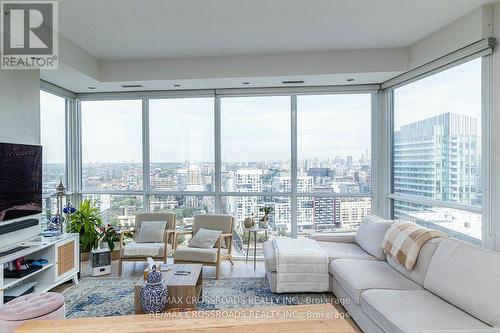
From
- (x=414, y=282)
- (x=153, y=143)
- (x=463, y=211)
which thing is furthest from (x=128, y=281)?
(x=463, y=211)

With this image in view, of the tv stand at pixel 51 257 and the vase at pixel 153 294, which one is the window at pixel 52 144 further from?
the vase at pixel 153 294

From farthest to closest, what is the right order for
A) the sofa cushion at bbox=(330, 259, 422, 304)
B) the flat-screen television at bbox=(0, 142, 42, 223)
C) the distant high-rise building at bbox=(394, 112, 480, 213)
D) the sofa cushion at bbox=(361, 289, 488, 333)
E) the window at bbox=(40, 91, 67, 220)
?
1. the window at bbox=(40, 91, 67, 220)
2. the distant high-rise building at bbox=(394, 112, 480, 213)
3. the flat-screen television at bbox=(0, 142, 42, 223)
4. the sofa cushion at bbox=(330, 259, 422, 304)
5. the sofa cushion at bbox=(361, 289, 488, 333)

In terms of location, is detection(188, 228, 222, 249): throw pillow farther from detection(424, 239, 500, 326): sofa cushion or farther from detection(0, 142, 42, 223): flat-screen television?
detection(424, 239, 500, 326): sofa cushion

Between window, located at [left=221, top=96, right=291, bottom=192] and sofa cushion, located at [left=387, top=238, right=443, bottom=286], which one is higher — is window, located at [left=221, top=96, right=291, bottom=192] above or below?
above

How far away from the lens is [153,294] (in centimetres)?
244

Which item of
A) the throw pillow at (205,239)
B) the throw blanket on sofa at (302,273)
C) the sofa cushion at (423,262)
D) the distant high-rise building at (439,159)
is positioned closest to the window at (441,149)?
the distant high-rise building at (439,159)

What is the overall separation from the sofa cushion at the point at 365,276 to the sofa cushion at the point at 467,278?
255 millimetres

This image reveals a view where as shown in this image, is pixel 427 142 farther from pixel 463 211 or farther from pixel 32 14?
pixel 32 14

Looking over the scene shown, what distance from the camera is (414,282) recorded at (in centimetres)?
266

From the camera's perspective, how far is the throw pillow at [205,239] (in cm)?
395

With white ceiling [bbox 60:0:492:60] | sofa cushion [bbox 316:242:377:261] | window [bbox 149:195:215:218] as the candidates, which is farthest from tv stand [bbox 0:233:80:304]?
sofa cushion [bbox 316:242:377:261]

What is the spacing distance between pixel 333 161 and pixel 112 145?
373cm

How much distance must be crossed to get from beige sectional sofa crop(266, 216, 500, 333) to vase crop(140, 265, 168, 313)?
1681 mm

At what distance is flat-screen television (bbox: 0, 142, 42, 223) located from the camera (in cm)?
282
